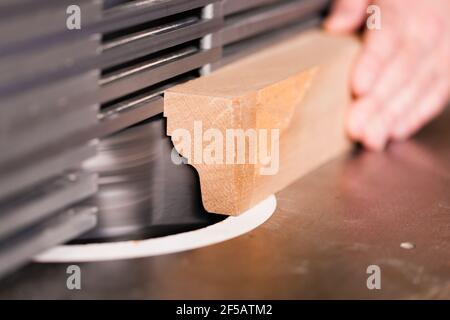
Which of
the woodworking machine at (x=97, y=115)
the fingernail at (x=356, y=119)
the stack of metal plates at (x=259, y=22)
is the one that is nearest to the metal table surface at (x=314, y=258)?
the woodworking machine at (x=97, y=115)

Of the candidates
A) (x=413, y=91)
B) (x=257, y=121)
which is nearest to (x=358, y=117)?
(x=413, y=91)

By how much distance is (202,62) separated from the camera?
5.26 ft

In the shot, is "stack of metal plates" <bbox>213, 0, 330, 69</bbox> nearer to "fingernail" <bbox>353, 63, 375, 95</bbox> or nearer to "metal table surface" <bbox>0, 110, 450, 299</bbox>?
"fingernail" <bbox>353, 63, 375, 95</bbox>

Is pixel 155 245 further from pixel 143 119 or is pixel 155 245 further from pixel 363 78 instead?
pixel 363 78

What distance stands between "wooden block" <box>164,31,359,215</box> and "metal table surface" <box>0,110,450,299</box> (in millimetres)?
72

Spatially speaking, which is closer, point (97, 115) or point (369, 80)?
point (97, 115)

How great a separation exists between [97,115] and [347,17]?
3.54ft

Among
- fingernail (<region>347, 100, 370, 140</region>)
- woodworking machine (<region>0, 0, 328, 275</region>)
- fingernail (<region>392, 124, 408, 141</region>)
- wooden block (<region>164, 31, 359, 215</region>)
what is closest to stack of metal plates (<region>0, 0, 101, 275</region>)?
woodworking machine (<region>0, 0, 328, 275</region>)

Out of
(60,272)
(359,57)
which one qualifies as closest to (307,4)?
(359,57)

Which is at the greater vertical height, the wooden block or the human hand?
the human hand

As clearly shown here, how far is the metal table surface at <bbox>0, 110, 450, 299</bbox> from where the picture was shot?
1.17 metres

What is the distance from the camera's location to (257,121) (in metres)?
1.47

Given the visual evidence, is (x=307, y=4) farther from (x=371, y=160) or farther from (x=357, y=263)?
(x=357, y=263)

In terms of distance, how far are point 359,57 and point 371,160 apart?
0.95 feet
